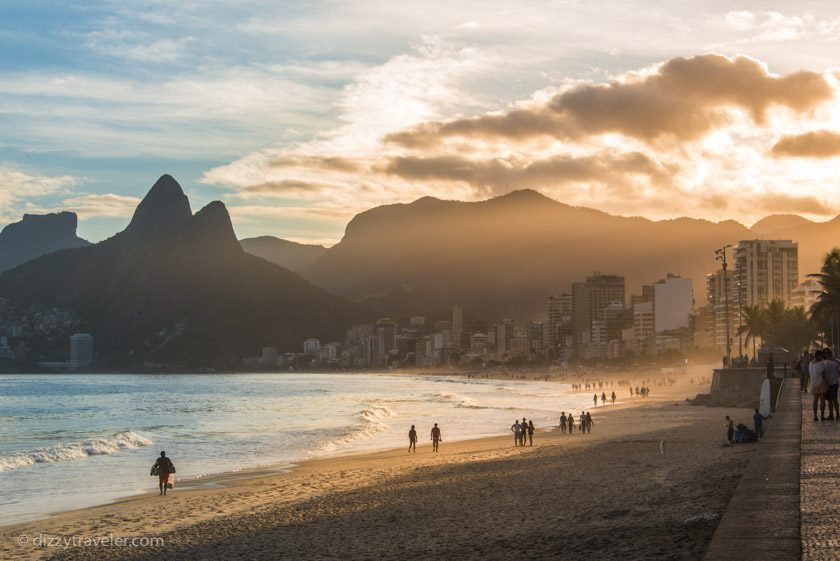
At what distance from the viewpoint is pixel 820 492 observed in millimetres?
12641

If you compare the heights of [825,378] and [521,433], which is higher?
[825,378]

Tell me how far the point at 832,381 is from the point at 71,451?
3476cm

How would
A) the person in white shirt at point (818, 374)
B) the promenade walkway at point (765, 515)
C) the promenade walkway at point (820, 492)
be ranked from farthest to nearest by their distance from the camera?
the person in white shirt at point (818, 374)
the promenade walkway at point (820, 492)
the promenade walkway at point (765, 515)

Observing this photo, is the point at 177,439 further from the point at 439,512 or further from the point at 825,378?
the point at 825,378

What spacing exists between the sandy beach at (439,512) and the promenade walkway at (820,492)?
1423 millimetres

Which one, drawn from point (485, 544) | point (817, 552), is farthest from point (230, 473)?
point (817, 552)

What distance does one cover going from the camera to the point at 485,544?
628 inches

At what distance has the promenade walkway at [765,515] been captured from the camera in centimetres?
939

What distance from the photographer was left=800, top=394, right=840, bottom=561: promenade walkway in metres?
9.61

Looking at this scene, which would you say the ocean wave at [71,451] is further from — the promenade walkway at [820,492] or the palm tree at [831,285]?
the palm tree at [831,285]

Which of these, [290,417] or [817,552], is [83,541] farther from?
[290,417]

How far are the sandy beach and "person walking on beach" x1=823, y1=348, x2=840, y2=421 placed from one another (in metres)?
2.34

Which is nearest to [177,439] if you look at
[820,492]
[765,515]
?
[820,492]

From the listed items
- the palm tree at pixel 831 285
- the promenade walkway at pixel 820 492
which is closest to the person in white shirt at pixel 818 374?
the promenade walkway at pixel 820 492
